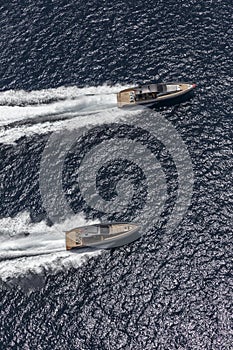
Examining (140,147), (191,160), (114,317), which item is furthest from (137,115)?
(114,317)

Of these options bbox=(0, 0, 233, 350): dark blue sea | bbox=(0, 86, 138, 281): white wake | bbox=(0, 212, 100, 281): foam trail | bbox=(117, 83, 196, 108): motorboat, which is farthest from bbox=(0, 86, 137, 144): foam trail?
bbox=(0, 212, 100, 281): foam trail

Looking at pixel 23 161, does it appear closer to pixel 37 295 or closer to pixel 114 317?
pixel 37 295

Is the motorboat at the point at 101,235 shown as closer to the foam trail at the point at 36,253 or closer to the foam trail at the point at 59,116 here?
the foam trail at the point at 36,253

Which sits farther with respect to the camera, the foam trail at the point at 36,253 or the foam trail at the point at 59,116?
the foam trail at the point at 59,116

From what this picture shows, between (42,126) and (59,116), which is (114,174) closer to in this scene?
(59,116)

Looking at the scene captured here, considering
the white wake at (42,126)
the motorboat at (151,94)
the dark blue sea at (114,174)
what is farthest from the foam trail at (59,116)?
the motorboat at (151,94)
